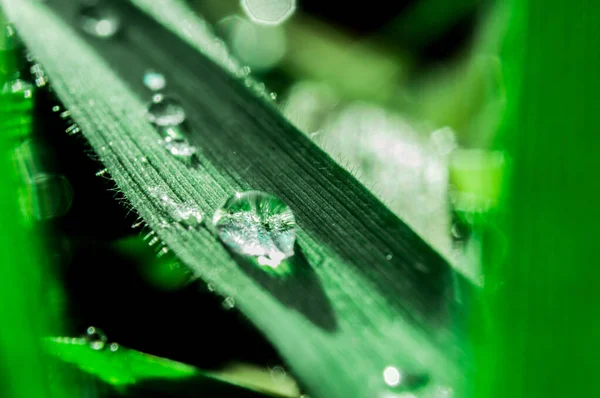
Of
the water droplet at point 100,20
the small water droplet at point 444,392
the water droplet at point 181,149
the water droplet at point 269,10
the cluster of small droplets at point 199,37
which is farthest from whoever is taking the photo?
the water droplet at point 269,10

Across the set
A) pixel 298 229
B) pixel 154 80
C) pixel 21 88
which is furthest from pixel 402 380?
pixel 21 88

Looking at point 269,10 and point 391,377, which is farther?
point 269,10

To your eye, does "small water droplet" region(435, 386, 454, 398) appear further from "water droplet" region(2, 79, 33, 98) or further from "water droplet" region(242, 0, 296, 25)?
"water droplet" region(242, 0, 296, 25)

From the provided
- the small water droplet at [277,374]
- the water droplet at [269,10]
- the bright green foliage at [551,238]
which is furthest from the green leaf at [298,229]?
the water droplet at [269,10]

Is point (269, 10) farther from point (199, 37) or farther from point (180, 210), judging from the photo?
point (180, 210)

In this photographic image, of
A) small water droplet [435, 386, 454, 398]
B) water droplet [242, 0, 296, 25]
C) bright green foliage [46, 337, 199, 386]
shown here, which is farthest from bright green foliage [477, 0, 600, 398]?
water droplet [242, 0, 296, 25]

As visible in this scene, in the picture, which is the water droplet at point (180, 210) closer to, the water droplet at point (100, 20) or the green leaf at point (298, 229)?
the green leaf at point (298, 229)
